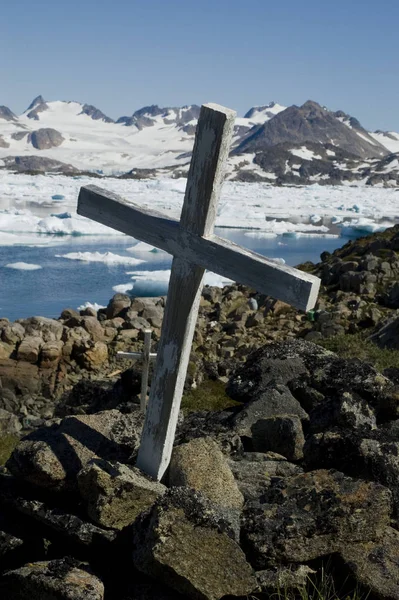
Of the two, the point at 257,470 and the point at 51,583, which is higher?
the point at 257,470

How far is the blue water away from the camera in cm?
2344

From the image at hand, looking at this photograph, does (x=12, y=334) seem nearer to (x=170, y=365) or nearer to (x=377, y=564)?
(x=170, y=365)

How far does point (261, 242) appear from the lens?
150ft

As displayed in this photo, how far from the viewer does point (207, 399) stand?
27.0 feet

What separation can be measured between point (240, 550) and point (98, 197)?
237 cm

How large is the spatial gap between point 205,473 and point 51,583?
1.18 meters

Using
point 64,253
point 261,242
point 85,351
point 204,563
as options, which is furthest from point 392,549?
point 261,242

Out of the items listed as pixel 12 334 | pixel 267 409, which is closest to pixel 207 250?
pixel 267 409

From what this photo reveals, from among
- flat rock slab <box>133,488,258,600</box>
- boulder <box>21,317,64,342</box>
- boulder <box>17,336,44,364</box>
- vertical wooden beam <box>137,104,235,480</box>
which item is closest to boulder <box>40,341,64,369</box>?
boulder <box>17,336,44,364</box>

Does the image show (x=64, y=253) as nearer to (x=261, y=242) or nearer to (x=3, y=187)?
(x=261, y=242)

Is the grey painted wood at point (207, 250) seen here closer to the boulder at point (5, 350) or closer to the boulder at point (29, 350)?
the boulder at point (29, 350)

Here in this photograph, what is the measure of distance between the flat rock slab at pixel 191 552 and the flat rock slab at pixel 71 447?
0.79m

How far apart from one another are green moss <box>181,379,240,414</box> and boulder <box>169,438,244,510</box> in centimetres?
282

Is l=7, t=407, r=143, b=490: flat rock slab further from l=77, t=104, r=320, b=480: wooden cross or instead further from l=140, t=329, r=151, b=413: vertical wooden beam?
l=140, t=329, r=151, b=413: vertical wooden beam
